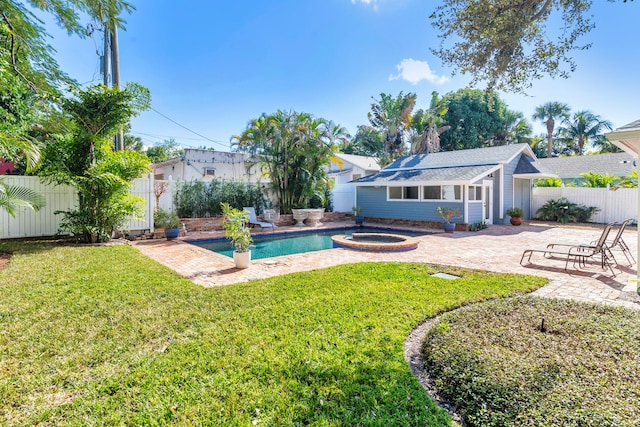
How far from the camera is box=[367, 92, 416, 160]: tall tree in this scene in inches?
1009

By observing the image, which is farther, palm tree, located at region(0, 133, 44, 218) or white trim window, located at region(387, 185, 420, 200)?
white trim window, located at region(387, 185, 420, 200)

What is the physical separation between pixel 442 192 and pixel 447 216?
1.84 metres

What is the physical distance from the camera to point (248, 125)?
16.4 m

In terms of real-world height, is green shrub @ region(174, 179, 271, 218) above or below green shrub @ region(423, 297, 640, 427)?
above

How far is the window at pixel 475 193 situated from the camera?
51.7 ft

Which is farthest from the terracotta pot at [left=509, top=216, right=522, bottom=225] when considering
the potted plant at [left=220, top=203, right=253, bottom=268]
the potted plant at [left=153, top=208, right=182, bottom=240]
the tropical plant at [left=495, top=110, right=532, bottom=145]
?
the tropical plant at [left=495, top=110, right=532, bottom=145]

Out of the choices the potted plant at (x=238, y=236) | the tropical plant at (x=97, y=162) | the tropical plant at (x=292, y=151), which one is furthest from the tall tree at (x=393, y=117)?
the potted plant at (x=238, y=236)

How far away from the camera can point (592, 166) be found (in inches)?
918

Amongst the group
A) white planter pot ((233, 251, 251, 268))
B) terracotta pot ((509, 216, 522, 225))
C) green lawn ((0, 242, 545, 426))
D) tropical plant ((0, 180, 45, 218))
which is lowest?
green lawn ((0, 242, 545, 426))

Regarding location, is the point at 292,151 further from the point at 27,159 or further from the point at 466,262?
the point at 466,262

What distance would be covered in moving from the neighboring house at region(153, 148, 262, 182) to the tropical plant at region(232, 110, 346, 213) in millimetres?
2884

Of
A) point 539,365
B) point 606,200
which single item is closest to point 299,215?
point 539,365

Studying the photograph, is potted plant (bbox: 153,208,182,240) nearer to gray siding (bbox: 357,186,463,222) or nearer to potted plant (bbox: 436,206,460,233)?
gray siding (bbox: 357,186,463,222)

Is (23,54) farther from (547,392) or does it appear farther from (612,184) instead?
(612,184)
